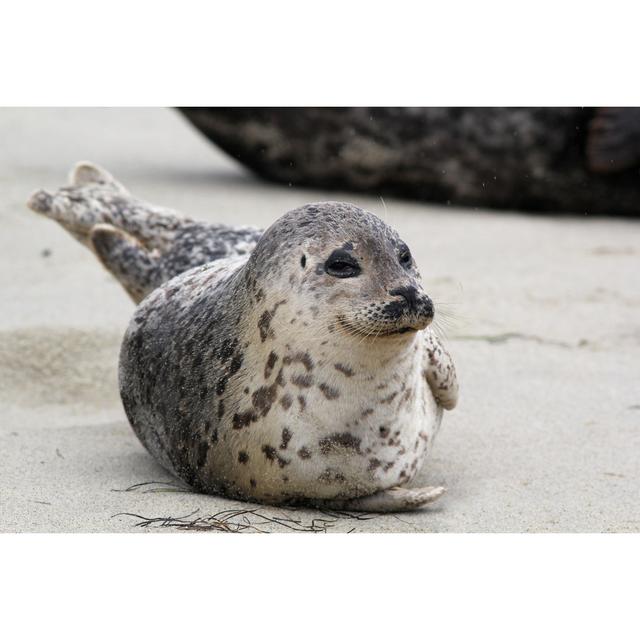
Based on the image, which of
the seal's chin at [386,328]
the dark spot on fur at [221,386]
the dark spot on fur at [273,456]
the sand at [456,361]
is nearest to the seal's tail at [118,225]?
the sand at [456,361]

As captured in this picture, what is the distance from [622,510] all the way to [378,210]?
16.1 feet

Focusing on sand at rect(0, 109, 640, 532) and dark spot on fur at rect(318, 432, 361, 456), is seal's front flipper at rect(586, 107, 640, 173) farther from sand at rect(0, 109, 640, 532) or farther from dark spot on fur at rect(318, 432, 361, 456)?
dark spot on fur at rect(318, 432, 361, 456)

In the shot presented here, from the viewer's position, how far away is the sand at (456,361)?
393cm

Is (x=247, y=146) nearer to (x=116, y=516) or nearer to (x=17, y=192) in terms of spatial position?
(x=17, y=192)

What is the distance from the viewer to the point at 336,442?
371 centimetres

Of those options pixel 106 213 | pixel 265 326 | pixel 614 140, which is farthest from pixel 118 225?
pixel 614 140

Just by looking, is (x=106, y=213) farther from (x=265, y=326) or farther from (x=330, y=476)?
(x=330, y=476)

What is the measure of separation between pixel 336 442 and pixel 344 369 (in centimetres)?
25

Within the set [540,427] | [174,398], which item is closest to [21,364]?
[174,398]

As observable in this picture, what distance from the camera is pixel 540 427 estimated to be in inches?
→ 196

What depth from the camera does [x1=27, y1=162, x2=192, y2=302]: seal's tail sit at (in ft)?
17.9

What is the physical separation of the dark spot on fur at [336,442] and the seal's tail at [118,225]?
187cm

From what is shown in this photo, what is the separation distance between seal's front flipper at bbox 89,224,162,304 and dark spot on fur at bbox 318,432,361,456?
73.3 inches

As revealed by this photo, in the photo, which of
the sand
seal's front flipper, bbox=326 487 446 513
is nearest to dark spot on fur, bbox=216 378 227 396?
the sand
